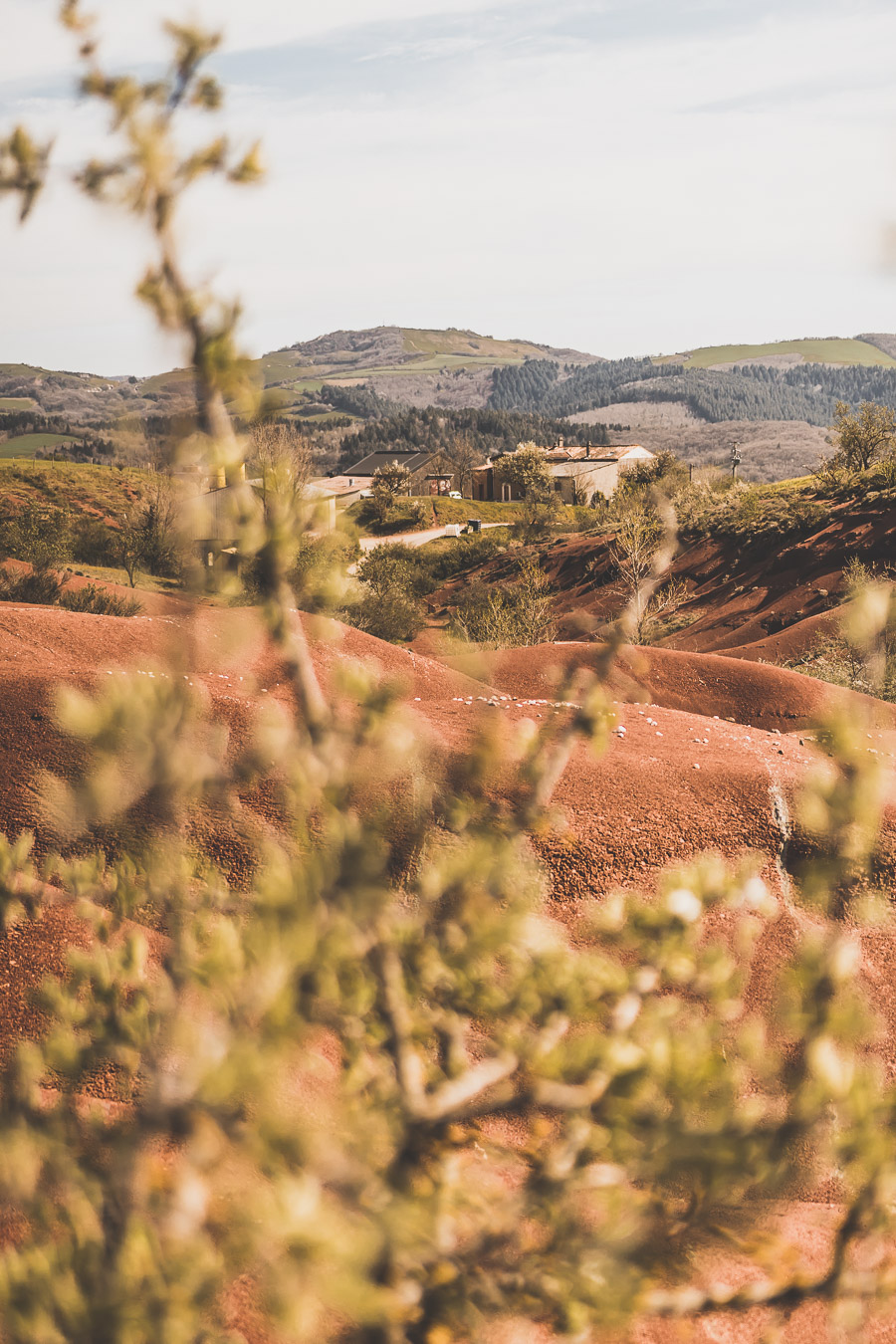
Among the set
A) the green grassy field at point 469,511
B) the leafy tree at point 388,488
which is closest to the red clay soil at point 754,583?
Answer: the leafy tree at point 388,488

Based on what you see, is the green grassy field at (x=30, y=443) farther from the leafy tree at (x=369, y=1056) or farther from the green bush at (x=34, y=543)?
the leafy tree at (x=369, y=1056)

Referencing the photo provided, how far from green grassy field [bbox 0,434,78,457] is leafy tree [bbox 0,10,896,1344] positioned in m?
119

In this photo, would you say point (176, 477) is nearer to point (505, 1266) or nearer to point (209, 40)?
point (209, 40)

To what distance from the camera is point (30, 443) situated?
116m

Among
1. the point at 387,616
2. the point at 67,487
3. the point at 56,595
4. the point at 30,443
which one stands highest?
the point at 30,443

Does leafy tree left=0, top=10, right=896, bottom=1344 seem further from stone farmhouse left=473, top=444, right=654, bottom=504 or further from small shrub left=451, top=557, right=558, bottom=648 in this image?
stone farmhouse left=473, top=444, right=654, bottom=504

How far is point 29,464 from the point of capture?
76.3m

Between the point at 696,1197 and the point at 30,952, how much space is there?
22.2 ft

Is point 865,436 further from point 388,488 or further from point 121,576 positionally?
point 121,576

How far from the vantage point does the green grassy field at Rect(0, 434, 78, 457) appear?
360 ft

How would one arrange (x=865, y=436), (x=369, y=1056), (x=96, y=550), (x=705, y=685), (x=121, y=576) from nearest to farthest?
1. (x=369, y=1056)
2. (x=705, y=685)
3. (x=121, y=576)
4. (x=96, y=550)
5. (x=865, y=436)

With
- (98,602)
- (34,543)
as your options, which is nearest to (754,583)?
(98,602)

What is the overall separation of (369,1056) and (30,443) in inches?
5160

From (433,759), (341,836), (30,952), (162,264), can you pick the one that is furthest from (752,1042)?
(433,759)
